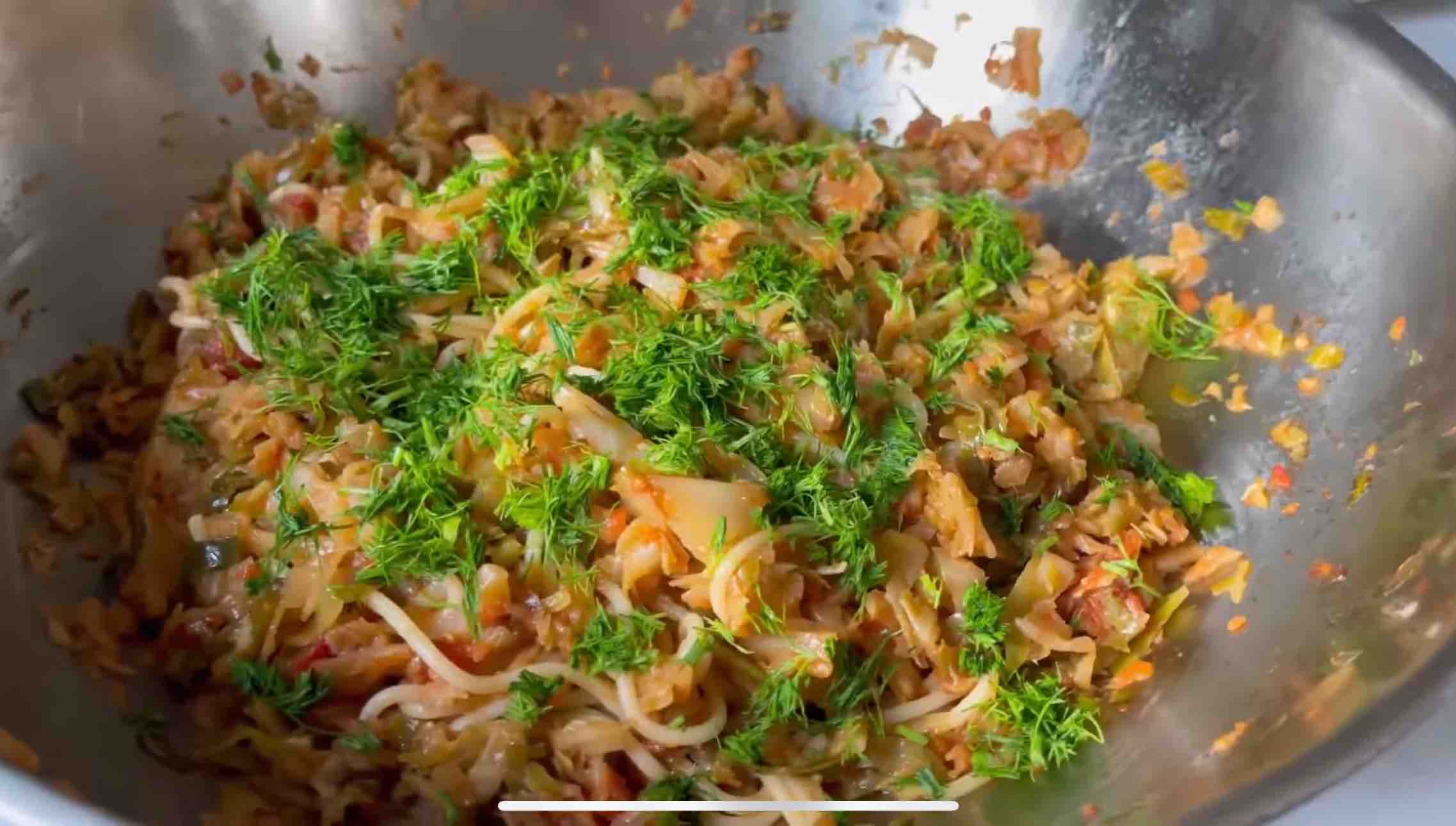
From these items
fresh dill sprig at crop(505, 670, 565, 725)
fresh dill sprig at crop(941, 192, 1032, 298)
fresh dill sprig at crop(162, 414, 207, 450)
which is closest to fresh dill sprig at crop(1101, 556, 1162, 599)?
fresh dill sprig at crop(941, 192, 1032, 298)

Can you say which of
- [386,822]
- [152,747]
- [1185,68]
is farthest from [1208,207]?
[152,747]

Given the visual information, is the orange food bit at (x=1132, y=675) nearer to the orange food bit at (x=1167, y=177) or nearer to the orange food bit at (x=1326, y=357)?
the orange food bit at (x=1326, y=357)

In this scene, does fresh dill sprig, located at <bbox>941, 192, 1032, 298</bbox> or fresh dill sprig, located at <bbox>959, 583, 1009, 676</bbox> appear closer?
fresh dill sprig, located at <bbox>959, 583, 1009, 676</bbox>

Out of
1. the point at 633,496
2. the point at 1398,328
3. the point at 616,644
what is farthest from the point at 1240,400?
the point at 616,644

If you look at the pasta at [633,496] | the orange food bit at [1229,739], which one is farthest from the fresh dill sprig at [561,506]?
the orange food bit at [1229,739]

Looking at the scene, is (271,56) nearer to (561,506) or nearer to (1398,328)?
(561,506)

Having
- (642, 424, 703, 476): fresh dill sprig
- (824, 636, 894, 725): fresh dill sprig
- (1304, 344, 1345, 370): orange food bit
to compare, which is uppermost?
(1304, 344, 1345, 370): orange food bit

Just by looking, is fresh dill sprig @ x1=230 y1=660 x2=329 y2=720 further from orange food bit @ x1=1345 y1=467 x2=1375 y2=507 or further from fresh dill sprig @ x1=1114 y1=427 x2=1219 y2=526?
orange food bit @ x1=1345 y1=467 x2=1375 y2=507
